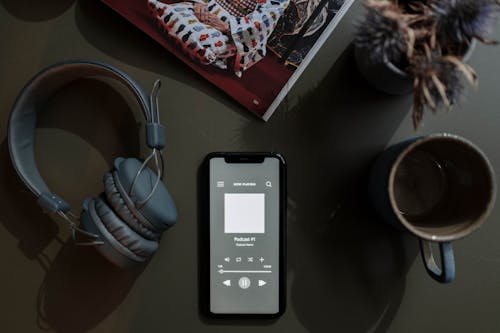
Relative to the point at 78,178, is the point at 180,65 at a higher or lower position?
higher

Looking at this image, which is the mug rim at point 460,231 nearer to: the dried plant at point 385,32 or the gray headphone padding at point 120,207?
the dried plant at point 385,32

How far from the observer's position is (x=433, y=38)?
0.41 metres

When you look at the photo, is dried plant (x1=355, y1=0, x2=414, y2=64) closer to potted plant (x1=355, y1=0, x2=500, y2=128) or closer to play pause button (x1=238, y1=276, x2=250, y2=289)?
potted plant (x1=355, y1=0, x2=500, y2=128)

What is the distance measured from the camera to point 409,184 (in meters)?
0.53

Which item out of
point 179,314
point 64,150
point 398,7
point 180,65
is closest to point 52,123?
point 64,150

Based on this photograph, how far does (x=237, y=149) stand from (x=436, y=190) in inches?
10.4

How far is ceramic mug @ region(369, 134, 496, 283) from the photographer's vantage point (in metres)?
0.46

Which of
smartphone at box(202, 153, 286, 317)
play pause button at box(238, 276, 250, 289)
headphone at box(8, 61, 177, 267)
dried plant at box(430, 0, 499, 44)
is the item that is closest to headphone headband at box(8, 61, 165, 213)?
headphone at box(8, 61, 177, 267)

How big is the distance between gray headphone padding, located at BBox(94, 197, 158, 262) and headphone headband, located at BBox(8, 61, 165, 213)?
2.3 inches

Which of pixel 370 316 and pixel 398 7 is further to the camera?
pixel 370 316

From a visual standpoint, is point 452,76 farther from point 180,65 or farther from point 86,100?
point 86,100

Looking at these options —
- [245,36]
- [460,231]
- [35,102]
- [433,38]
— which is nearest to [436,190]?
[460,231]

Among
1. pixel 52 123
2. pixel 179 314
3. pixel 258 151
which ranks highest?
pixel 258 151

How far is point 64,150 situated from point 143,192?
0.56 ft
